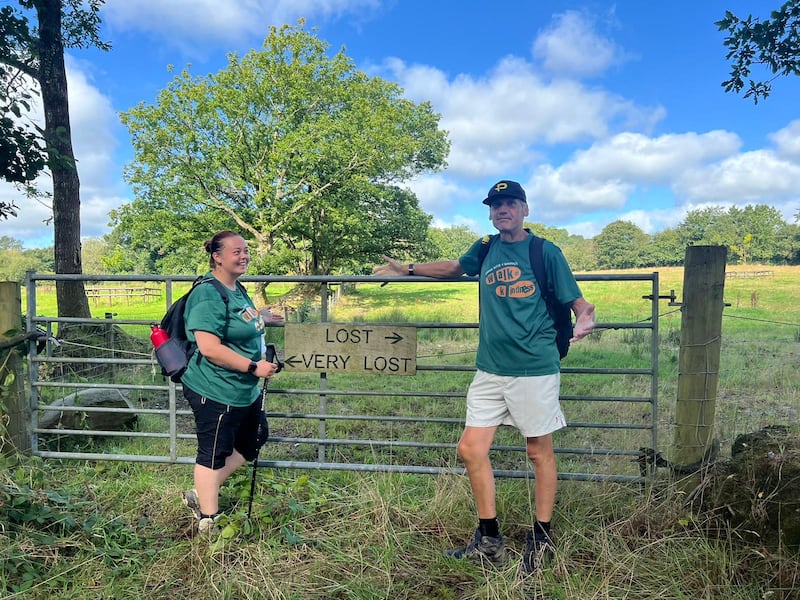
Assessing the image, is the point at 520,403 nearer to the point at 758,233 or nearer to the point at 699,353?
the point at 699,353

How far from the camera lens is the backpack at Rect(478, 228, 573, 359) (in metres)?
2.92

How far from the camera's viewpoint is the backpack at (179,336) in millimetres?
3070

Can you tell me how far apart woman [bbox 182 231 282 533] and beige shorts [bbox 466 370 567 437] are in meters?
1.25

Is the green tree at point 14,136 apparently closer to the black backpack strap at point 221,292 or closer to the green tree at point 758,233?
the black backpack strap at point 221,292

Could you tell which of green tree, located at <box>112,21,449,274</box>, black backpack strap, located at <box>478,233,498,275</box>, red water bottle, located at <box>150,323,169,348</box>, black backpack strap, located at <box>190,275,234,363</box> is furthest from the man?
green tree, located at <box>112,21,449,274</box>

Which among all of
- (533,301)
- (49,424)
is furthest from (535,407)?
(49,424)

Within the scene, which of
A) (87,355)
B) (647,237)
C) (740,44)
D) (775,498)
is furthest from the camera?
(647,237)

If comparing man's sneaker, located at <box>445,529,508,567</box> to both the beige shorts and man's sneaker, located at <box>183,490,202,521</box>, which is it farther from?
man's sneaker, located at <box>183,490,202,521</box>

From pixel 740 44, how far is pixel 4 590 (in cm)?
821

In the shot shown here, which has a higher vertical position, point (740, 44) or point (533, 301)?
point (740, 44)

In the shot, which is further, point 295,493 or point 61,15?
point 61,15

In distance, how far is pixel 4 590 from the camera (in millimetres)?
2615

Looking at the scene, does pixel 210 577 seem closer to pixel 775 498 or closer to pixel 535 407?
pixel 535 407

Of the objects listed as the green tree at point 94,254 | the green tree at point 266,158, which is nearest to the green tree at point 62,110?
the green tree at point 266,158
